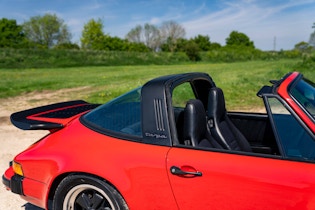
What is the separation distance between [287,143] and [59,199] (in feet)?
5.87

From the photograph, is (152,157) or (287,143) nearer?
(287,143)

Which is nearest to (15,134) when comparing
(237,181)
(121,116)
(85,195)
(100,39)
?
(85,195)

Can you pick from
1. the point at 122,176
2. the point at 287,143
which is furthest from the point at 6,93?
the point at 287,143

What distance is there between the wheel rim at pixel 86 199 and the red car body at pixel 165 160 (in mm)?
80

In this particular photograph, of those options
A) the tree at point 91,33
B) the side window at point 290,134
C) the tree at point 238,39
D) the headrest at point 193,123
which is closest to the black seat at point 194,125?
the headrest at point 193,123

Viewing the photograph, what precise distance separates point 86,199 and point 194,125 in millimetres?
1054

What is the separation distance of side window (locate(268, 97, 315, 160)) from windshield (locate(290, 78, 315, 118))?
0.13m

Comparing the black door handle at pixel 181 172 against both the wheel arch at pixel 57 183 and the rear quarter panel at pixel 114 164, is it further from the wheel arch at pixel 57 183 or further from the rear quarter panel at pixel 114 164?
the wheel arch at pixel 57 183

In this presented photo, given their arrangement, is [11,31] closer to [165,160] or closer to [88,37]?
[88,37]

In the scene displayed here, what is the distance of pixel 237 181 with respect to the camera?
196 centimetres

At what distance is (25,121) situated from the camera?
278cm

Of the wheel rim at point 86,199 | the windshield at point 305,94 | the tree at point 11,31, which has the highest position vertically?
the tree at point 11,31

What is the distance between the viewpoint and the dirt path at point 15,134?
11.3ft

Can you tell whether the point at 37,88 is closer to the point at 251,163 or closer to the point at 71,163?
the point at 71,163
